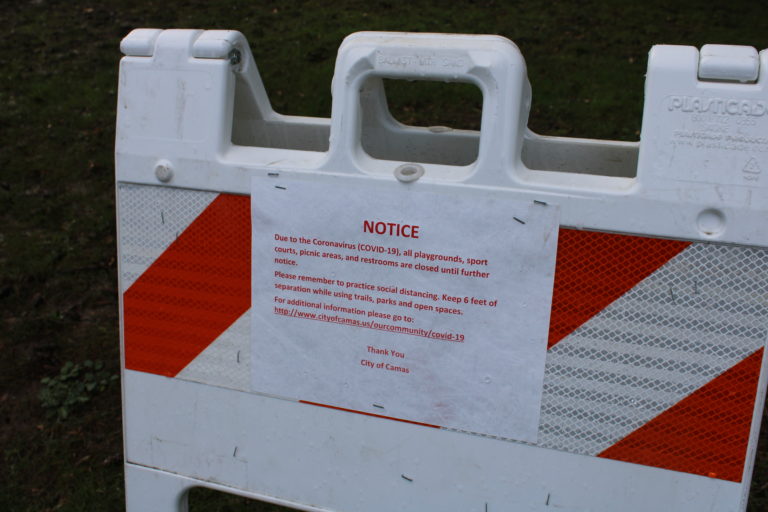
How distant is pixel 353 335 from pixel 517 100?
0.67 meters

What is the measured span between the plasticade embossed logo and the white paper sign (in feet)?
1.04

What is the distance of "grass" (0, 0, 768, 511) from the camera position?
10.8 ft

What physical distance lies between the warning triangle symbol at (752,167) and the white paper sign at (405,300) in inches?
14.7

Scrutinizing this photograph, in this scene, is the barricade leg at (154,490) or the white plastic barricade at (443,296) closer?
the white plastic barricade at (443,296)

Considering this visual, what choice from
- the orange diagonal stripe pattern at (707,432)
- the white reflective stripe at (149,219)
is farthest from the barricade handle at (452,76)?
the orange diagonal stripe pattern at (707,432)

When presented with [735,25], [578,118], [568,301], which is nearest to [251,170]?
[568,301]

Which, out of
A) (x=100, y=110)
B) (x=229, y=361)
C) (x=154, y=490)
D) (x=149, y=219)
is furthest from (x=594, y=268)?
(x=100, y=110)

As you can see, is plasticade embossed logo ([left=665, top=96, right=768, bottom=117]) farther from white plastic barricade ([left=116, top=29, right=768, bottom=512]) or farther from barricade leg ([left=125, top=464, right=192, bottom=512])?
barricade leg ([left=125, top=464, right=192, bottom=512])

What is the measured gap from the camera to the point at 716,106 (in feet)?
4.86

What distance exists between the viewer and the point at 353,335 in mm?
1832

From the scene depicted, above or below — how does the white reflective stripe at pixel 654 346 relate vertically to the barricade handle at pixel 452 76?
below

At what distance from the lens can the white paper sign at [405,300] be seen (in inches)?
65.3

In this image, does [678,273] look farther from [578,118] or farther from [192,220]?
[578,118]

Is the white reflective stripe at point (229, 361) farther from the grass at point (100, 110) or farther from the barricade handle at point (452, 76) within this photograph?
the grass at point (100, 110)
